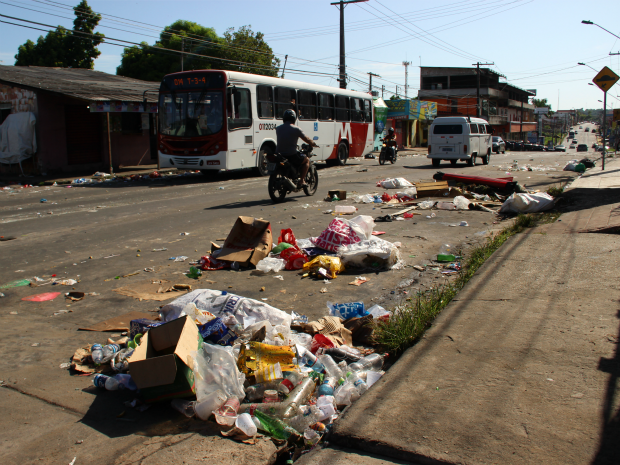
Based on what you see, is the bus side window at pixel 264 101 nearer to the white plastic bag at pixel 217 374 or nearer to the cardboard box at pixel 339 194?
the cardboard box at pixel 339 194

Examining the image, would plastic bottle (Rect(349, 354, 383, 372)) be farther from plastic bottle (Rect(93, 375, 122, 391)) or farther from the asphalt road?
plastic bottle (Rect(93, 375, 122, 391))

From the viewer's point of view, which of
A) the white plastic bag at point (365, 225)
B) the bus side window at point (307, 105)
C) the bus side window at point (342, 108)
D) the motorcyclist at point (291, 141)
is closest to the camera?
the white plastic bag at point (365, 225)

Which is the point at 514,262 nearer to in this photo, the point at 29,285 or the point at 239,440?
the point at 239,440

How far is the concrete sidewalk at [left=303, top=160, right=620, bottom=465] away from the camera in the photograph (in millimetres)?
2371

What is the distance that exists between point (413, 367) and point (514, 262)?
300 cm

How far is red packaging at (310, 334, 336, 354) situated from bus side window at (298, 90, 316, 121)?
55.3 ft

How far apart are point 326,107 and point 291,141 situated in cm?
1124

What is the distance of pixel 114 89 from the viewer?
21094mm

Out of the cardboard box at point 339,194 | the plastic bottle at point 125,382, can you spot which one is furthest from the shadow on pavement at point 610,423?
the cardboard box at point 339,194

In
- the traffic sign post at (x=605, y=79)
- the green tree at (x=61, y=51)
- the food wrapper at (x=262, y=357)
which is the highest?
the green tree at (x=61, y=51)

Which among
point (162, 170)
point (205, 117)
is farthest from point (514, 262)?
point (162, 170)

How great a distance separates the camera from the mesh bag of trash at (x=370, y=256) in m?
5.89

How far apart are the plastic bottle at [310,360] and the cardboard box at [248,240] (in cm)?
261

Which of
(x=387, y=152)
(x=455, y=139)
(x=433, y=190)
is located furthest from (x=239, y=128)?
(x=387, y=152)
